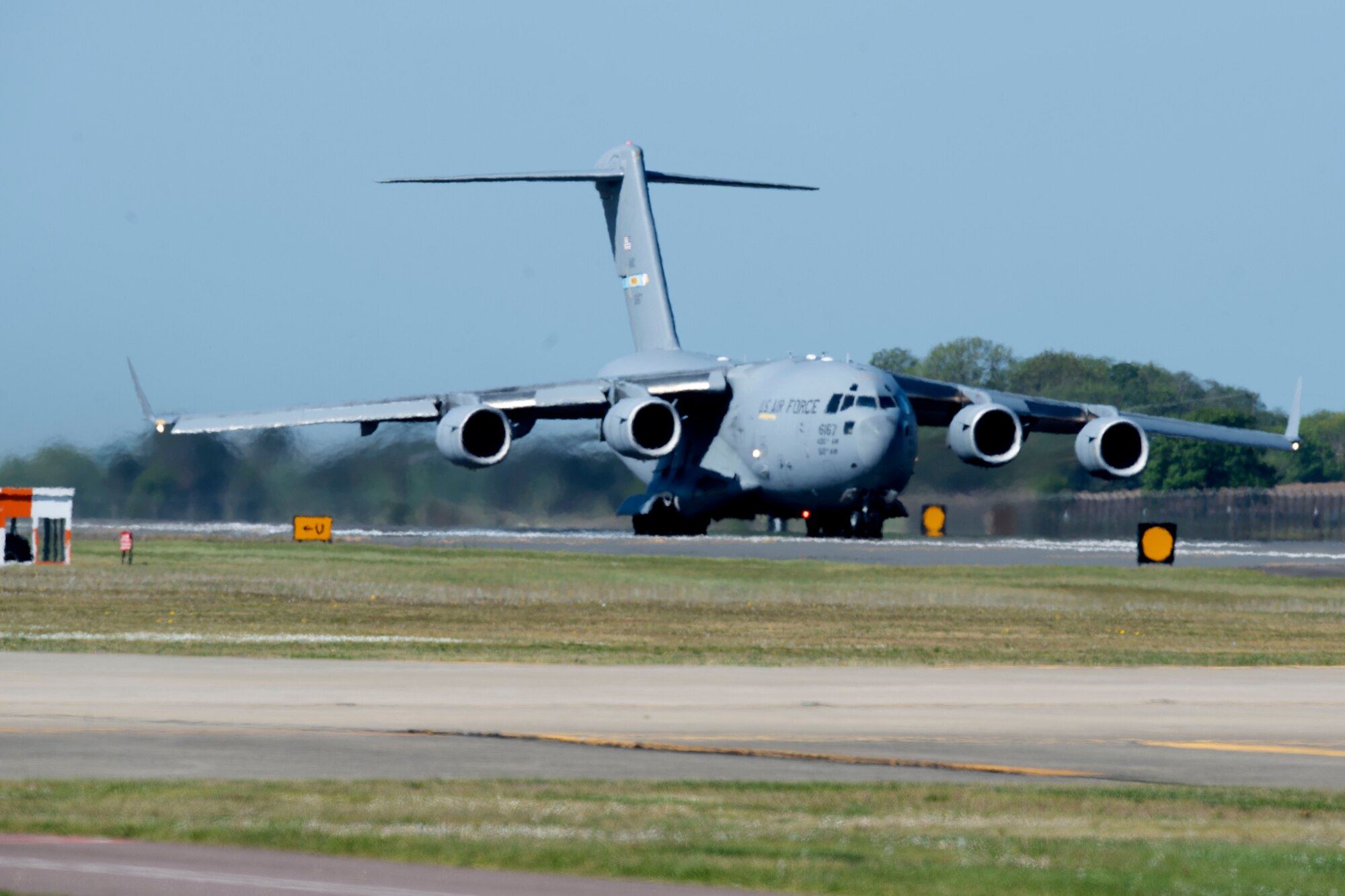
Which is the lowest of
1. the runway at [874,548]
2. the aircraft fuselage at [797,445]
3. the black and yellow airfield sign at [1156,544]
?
the runway at [874,548]

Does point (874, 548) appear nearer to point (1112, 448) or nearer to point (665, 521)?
point (1112, 448)

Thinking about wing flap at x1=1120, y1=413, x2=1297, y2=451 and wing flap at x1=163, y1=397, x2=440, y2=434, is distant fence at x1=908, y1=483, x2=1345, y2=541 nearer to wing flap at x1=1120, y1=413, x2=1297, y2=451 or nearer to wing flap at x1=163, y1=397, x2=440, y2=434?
wing flap at x1=1120, y1=413, x2=1297, y2=451

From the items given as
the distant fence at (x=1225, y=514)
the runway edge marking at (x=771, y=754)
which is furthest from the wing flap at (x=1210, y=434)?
the runway edge marking at (x=771, y=754)

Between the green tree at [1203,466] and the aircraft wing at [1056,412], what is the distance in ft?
66.9

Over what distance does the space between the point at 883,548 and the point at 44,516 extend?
54.5 ft

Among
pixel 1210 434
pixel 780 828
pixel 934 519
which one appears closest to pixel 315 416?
pixel 934 519

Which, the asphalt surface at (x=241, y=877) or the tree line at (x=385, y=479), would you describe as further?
the tree line at (x=385, y=479)

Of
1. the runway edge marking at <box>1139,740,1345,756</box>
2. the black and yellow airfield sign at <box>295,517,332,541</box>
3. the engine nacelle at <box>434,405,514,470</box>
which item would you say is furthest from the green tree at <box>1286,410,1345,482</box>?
the runway edge marking at <box>1139,740,1345,756</box>

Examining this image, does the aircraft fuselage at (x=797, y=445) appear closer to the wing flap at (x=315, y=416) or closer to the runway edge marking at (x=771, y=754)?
the wing flap at (x=315, y=416)

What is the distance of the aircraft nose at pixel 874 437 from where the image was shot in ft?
162

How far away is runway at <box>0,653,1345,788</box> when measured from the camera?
39.9ft

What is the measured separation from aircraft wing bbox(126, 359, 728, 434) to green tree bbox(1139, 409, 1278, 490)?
93.3 ft

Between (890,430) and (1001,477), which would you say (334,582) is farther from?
(1001,477)

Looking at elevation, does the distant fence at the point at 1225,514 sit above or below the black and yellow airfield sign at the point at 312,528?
above
